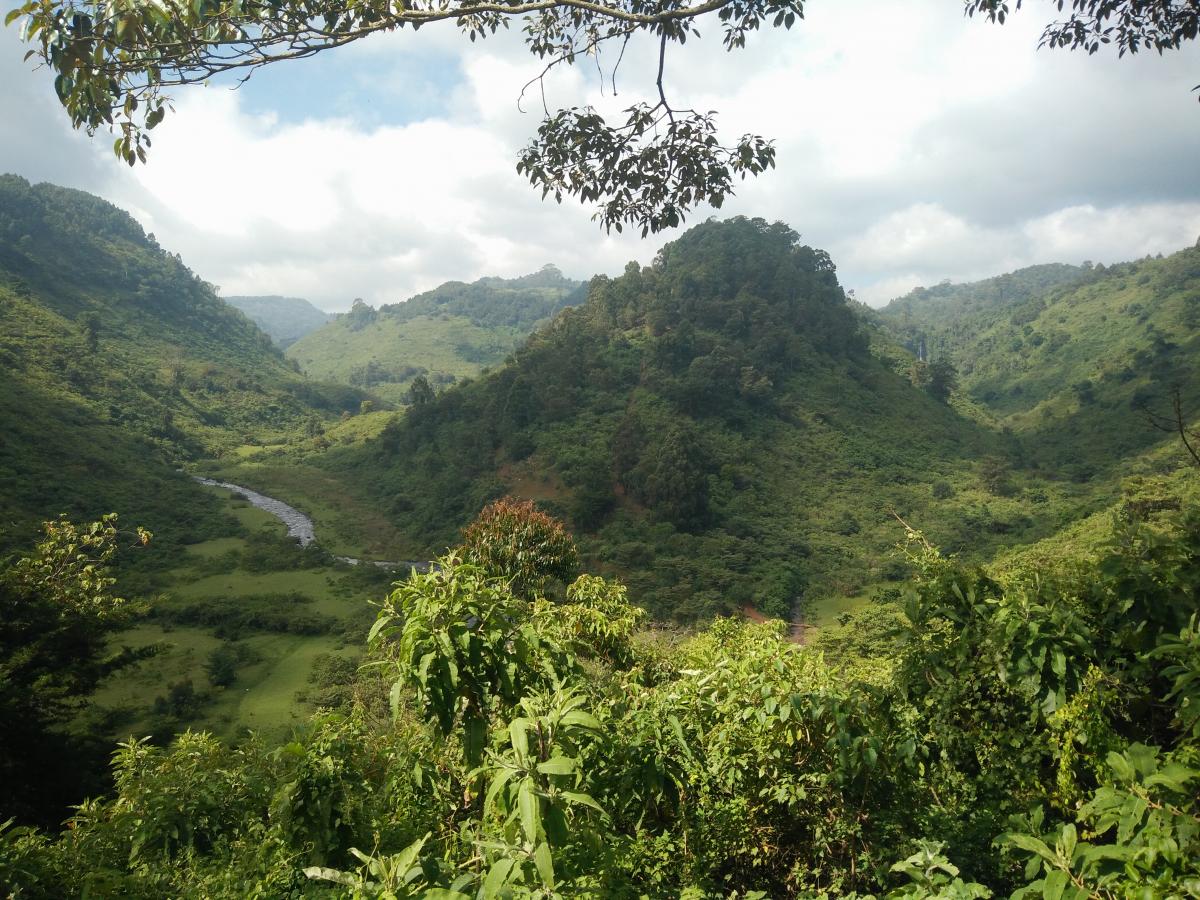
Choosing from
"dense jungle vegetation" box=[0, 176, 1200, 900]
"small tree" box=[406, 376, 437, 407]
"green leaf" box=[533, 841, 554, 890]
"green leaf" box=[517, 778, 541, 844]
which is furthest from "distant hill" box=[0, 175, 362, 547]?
"green leaf" box=[533, 841, 554, 890]

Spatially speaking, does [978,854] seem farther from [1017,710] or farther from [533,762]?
[533,762]

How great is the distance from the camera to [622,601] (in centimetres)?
704

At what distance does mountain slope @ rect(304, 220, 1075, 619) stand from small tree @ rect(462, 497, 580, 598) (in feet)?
24.5

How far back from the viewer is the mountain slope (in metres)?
26.6

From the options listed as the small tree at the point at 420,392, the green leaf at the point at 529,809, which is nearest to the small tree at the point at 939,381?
the small tree at the point at 420,392

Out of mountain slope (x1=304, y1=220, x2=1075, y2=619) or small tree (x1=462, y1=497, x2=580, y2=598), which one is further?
mountain slope (x1=304, y1=220, x2=1075, y2=619)

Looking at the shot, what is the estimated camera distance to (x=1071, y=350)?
6078 cm

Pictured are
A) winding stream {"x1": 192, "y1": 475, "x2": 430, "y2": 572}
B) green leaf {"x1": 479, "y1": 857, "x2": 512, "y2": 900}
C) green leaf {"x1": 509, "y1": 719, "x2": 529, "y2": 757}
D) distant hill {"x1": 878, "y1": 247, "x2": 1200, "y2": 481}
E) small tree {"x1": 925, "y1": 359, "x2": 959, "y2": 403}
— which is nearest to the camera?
green leaf {"x1": 479, "y1": 857, "x2": 512, "y2": 900}

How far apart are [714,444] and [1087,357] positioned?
4446 centimetres

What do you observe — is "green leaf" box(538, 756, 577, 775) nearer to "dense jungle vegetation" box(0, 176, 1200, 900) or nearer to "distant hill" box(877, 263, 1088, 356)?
"dense jungle vegetation" box(0, 176, 1200, 900)

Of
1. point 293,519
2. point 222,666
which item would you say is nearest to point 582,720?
point 222,666

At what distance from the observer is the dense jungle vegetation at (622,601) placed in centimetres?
239

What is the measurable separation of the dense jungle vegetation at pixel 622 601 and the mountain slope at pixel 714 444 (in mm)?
250

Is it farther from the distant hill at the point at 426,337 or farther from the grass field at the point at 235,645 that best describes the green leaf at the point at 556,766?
the distant hill at the point at 426,337
